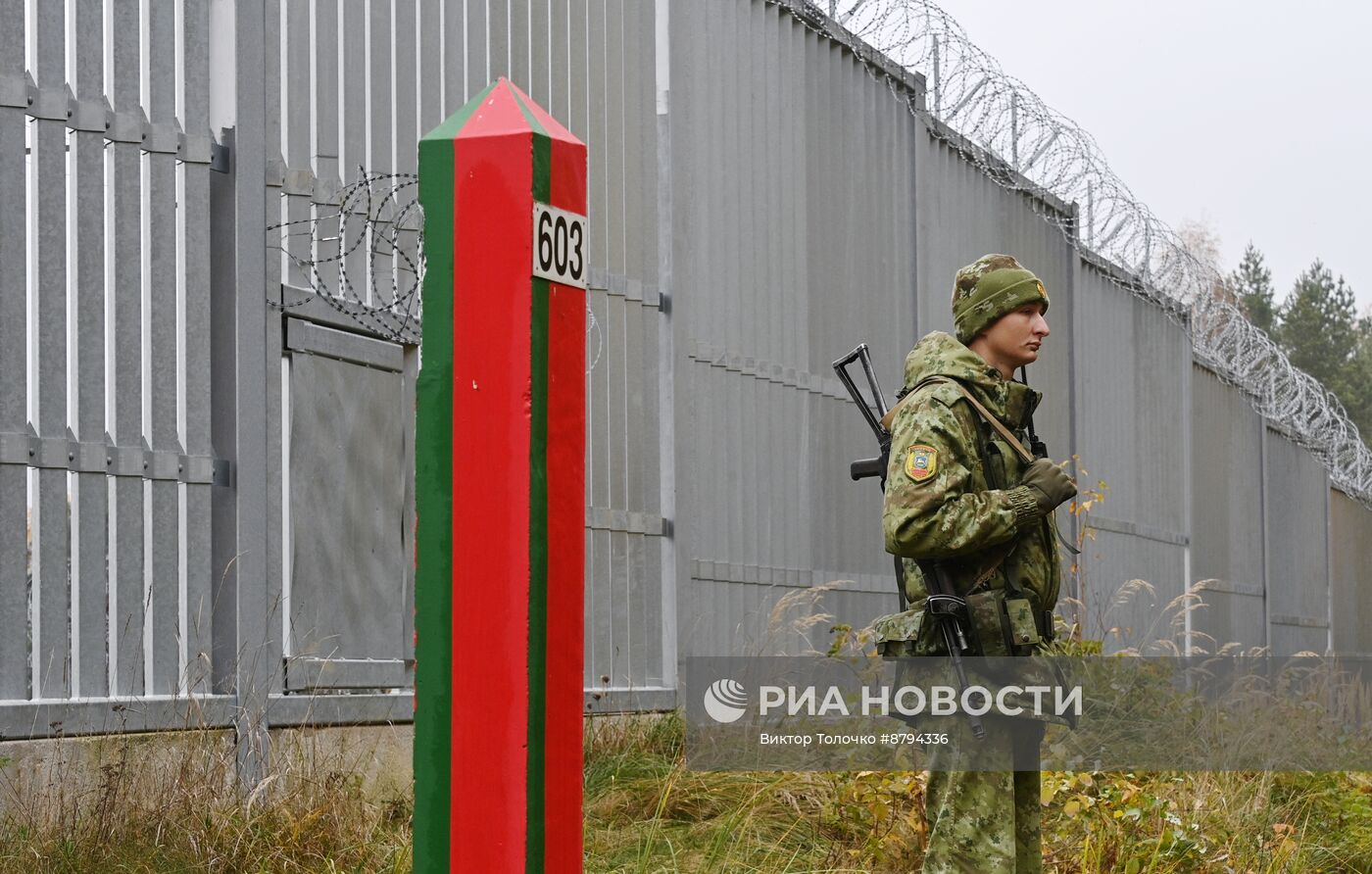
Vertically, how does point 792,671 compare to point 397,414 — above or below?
below

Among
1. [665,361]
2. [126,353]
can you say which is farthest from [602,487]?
[126,353]

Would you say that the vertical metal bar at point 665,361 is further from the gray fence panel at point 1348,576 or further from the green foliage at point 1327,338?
the green foliage at point 1327,338

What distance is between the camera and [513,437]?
6.13 ft

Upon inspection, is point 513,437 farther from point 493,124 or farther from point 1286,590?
point 1286,590

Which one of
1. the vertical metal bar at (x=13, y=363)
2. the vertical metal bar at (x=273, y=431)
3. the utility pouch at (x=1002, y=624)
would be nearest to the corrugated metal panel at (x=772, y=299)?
the vertical metal bar at (x=273, y=431)

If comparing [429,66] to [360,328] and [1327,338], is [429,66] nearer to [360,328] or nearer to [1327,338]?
[360,328]

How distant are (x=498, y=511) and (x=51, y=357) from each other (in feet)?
11.9

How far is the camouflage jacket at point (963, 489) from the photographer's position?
161 inches

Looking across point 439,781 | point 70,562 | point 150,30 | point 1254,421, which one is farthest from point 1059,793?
point 1254,421

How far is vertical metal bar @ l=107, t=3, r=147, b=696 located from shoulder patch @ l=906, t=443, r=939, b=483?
2522 mm

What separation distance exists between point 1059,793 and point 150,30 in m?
4.08

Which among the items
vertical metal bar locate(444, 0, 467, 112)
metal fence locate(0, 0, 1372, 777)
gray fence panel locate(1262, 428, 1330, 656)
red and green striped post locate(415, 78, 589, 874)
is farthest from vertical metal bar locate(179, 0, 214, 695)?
gray fence panel locate(1262, 428, 1330, 656)

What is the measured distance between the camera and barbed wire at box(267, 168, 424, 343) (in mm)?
6066

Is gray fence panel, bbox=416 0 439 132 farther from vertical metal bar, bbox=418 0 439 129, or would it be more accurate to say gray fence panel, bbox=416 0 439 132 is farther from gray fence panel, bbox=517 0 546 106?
gray fence panel, bbox=517 0 546 106
